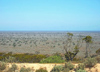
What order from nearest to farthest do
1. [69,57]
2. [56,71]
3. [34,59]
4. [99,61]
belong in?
[56,71]
[99,61]
[34,59]
[69,57]

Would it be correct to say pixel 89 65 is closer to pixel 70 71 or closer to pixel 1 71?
pixel 70 71

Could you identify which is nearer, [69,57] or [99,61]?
[99,61]

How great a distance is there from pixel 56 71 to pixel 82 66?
1.98 m

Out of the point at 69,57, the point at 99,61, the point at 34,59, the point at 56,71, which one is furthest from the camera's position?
the point at 69,57

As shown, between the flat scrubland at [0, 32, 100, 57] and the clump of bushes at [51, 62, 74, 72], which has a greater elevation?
the clump of bushes at [51, 62, 74, 72]

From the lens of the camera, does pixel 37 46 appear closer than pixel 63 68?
No

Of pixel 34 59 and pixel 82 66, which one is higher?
pixel 82 66

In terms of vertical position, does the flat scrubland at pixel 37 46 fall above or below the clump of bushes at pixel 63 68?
below

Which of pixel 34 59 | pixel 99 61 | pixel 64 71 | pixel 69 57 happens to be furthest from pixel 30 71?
pixel 69 57

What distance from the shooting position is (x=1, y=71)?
9.31 meters

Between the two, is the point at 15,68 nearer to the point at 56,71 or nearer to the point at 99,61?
the point at 56,71

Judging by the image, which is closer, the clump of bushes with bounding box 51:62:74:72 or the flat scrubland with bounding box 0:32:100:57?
the clump of bushes with bounding box 51:62:74:72

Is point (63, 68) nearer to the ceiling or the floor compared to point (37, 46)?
nearer to the ceiling

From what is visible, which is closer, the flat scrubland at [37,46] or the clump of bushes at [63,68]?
the clump of bushes at [63,68]
